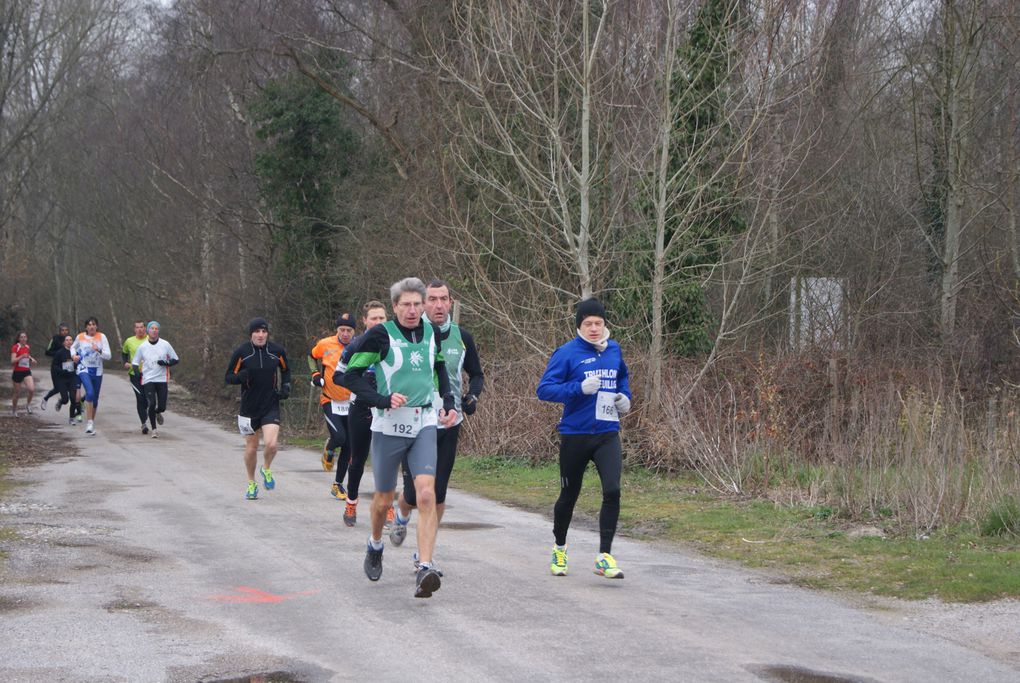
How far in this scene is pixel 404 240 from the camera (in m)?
26.8

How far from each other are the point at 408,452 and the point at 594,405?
1422 mm

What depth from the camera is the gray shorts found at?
8.39 metres

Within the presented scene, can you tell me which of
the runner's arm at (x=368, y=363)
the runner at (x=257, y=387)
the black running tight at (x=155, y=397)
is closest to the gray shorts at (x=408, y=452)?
the runner's arm at (x=368, y=363)

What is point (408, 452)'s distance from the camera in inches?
335

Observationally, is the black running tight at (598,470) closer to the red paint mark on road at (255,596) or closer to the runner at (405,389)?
the runner at (405,389)

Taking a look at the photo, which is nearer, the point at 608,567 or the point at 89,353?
the point at 608,567

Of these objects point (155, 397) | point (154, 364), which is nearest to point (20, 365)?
point (155, 397)

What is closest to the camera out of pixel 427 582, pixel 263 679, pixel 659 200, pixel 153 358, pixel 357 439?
pixel 263 679

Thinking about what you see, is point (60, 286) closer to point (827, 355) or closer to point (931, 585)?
point (827, 355)

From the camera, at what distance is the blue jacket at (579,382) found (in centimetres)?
897

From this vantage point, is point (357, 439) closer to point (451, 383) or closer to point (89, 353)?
point (451, 383)

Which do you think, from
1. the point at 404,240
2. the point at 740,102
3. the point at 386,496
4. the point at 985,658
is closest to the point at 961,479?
the point at 985,658

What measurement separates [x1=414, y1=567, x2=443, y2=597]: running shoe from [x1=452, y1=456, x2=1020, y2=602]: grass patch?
2.87 metres

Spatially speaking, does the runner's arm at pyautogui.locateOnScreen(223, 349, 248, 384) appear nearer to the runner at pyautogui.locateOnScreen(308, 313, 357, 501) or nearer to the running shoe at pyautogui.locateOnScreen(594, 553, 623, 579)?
the runner at pyautogui.locateOnScreen(308, 313, 357, 501)
